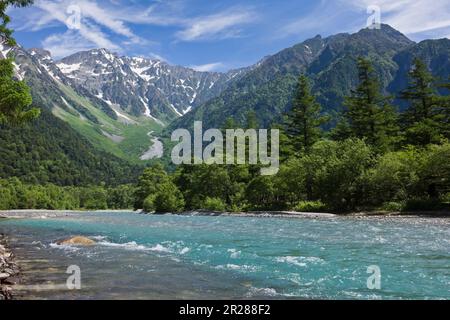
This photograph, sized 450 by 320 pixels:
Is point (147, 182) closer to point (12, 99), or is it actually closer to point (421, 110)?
point (421, 110)

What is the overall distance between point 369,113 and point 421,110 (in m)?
8.05

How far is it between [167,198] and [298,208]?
39583 millimetres

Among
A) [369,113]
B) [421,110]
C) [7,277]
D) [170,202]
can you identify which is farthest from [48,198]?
[7,277]

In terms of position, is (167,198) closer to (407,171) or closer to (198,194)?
(198,194)

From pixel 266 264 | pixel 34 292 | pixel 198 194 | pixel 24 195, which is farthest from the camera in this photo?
pixel 24 195

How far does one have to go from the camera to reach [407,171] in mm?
49750

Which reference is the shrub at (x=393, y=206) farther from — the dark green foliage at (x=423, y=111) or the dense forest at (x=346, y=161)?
the dark green foliage at (x=423, y=111)

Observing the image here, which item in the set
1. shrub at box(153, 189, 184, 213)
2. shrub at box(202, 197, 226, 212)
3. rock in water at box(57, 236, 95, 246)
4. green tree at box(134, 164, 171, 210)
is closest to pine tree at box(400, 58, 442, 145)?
shrub at box(202, 197, 226, 212)

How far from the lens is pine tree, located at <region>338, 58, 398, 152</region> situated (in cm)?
6888

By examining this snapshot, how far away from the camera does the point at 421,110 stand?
66250 millimetres

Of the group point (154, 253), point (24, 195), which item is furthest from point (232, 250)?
point (24, 195)

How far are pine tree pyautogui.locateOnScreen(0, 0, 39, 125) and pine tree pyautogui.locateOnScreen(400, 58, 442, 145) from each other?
2027 inches

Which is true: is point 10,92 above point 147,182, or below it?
above

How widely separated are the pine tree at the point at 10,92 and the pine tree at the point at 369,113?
54.4 m
